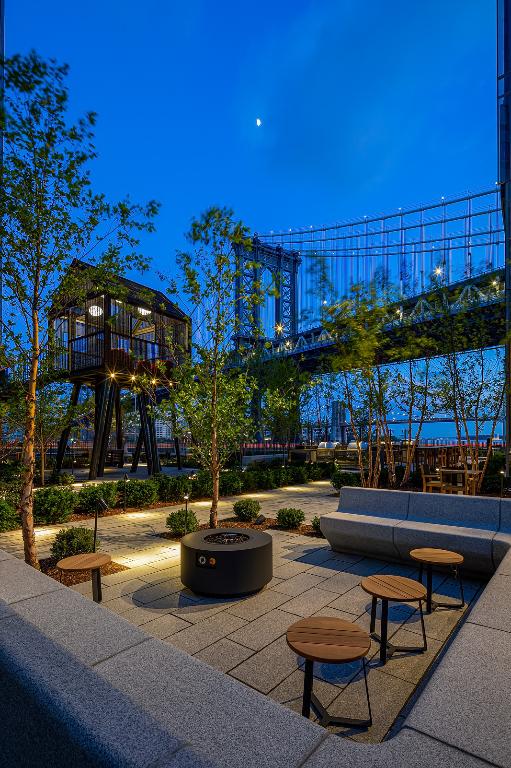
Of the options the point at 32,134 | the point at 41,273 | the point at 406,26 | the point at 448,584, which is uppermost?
the point at 406,26

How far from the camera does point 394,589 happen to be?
12.4 ft

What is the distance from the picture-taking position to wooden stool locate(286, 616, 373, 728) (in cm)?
263

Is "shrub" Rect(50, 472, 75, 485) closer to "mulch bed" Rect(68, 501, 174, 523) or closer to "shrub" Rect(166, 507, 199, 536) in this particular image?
"mulch bed" Rect(68, 501, 174, 523)

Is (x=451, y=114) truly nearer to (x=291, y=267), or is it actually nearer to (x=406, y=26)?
(x=406, y=26)

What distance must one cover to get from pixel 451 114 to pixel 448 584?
8282 inches

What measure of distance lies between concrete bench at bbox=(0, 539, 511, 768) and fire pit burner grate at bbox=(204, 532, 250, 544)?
2758 millimetres

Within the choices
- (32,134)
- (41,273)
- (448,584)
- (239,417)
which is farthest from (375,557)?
(32,134)

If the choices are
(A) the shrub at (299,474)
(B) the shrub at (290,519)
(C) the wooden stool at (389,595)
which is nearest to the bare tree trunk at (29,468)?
(C) the wooden stool at (389,595)

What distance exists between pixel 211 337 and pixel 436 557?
4975 mm

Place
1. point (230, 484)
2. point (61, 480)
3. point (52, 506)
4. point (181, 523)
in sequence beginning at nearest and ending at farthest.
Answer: point (181, 523) < point (52, 506) < point (230, 484) < point (61, 480)

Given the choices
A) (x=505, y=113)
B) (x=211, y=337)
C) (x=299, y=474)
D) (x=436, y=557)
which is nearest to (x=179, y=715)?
(x=436, y=557)

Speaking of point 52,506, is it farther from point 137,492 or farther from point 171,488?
point 171,488

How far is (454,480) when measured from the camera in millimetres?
11828

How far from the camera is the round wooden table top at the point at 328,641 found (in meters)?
2.62
